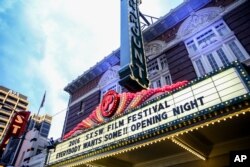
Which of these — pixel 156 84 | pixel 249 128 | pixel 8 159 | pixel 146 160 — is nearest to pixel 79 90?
pixel 156 84

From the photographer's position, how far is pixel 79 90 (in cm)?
1948

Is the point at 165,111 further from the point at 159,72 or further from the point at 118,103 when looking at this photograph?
the point at 159,72

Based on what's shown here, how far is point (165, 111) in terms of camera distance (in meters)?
6.87

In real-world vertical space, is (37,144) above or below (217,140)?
above

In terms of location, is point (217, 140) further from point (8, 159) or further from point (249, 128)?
point (8, 159)

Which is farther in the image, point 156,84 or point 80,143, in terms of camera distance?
point 156,84

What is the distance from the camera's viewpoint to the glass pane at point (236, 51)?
32.4 feet

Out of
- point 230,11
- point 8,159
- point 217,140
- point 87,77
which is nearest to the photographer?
point 217,140

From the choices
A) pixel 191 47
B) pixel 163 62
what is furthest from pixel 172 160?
pixel 191 47

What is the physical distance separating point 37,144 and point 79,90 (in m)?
17.2

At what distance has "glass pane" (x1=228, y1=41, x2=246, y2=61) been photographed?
986cm

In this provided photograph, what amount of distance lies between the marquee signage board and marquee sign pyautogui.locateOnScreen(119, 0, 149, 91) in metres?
2.73

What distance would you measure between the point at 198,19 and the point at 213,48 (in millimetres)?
2675

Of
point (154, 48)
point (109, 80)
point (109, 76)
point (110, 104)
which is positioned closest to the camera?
point (110, 104)
